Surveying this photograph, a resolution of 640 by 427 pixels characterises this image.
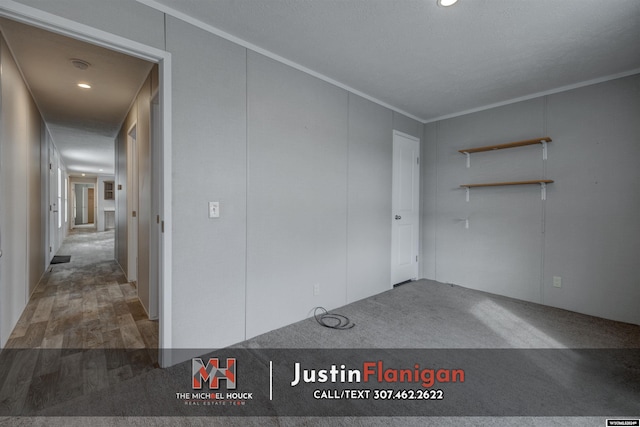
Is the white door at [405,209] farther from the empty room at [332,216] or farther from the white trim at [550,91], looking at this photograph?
the white trim at [550,91]

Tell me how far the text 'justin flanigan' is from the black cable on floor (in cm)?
70

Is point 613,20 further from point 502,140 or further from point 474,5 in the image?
point 502,140

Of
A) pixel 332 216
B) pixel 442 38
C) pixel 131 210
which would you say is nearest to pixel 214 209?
pixel 332 216

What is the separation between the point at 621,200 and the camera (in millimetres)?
3025

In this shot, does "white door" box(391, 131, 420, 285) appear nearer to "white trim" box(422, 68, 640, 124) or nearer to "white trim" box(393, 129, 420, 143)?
"white trim" box(393, 129, 420, 143)

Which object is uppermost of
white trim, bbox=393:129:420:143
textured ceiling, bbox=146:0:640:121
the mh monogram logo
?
textured ceiling, bbox=146:0:640:121

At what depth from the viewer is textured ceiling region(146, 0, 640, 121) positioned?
6.66 ft

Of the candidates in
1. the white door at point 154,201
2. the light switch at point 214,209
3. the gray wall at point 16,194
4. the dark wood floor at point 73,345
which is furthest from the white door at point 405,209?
the gray wall at point 16,194

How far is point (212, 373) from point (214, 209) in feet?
3.87

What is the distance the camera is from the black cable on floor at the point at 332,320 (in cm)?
285

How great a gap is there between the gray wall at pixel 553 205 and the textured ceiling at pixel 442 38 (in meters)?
0.45

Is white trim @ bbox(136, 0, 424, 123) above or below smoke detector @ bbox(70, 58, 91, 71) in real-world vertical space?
above

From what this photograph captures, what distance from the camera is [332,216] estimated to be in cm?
324

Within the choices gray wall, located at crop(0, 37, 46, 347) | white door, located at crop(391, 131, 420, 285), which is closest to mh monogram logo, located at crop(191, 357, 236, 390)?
gray wall, located at crop(0, 37, 46, 347)
